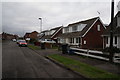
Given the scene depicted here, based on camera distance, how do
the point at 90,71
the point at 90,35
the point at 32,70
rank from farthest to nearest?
the point at 90,35
the point at 32,70
the point at 90,71

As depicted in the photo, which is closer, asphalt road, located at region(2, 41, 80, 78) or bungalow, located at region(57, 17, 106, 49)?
asphalt road, located at region(2, 41, 80, 78)

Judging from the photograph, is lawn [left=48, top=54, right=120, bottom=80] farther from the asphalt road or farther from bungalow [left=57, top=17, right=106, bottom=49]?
bungalow [left=57, top=17, right=106, bottom=49]

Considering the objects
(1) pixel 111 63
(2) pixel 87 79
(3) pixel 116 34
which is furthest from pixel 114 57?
(3) pixel 116 34

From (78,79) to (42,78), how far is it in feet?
5.74

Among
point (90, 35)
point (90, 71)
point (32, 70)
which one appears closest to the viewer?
point (90, 71)

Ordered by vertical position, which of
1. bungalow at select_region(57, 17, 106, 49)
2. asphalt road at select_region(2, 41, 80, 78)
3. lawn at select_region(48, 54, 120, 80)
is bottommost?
asphalt road at select_region(2, 41, 80, 78)

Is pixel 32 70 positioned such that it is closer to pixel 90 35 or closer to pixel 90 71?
pixel 90 71

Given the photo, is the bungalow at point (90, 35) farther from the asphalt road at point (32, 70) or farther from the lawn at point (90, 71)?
the lawn at point (90, 71)

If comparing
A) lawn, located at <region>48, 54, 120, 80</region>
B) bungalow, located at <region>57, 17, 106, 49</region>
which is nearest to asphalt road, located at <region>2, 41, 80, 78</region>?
lawn, located at <region>48, 54, 120, 80</region>

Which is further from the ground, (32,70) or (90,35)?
(90,35)

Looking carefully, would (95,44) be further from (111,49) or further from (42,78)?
(42,78)

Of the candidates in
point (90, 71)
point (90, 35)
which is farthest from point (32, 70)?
point (90, 35)

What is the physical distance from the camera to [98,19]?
27.7 meters

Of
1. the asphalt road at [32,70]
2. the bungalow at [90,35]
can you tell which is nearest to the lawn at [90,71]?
the asphalt road at [32,70]
